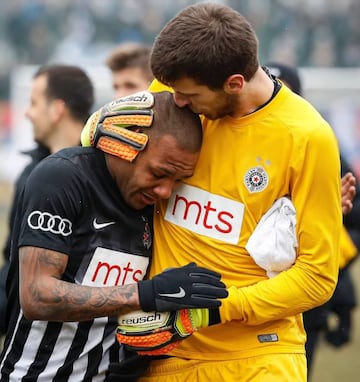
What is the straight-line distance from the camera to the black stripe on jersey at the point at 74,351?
358cm

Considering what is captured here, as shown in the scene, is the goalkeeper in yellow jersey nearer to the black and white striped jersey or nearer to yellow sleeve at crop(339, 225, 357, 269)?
the black and white striped jersey

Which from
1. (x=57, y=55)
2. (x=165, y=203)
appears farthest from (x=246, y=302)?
(x=57, y=55)

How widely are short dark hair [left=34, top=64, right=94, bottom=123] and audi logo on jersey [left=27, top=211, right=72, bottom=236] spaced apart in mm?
2259

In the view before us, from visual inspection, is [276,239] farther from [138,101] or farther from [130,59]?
[130,59]

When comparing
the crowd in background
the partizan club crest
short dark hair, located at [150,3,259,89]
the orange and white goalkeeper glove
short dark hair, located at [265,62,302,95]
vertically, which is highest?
short dark hair, located at [150,3,259,89]

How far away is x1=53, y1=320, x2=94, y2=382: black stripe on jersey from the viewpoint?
11.7ft

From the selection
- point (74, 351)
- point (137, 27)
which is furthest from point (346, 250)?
point (137, 27)

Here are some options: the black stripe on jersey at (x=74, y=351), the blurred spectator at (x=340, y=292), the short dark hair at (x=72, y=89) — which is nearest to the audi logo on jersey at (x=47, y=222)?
the black stripe on jersey at (x=74, y=351)

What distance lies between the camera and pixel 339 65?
1723 cm

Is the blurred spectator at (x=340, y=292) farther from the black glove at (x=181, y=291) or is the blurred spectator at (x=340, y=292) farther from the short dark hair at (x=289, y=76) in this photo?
the black glove at (x=181, y=291)

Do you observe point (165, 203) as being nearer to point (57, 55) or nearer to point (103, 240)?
point (103, 240)

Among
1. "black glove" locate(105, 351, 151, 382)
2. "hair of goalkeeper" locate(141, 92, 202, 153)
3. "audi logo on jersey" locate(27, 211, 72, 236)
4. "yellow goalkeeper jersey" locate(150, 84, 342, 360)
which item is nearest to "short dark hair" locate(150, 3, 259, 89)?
"hair of goalkeeper" locate(141, 92, 202, 153)

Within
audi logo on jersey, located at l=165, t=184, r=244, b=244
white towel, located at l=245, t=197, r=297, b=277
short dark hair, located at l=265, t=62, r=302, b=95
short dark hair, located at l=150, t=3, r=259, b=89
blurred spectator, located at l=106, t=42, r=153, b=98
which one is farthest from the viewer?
blurred spectator, located at l=106, t=42, r=153, b=98

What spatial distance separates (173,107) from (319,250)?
0.75 m
